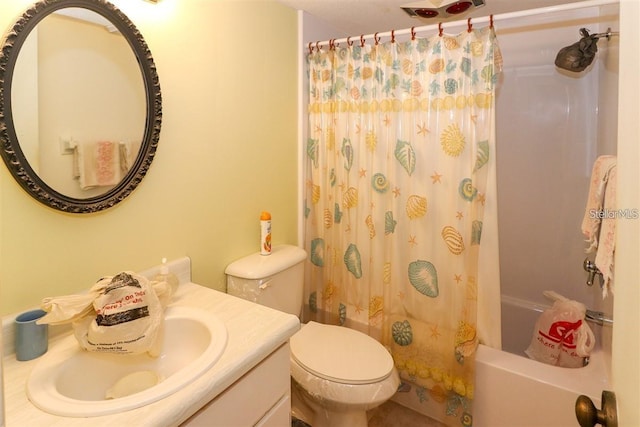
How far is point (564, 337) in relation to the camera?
175cm

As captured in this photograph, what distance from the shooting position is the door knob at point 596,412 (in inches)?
24.2

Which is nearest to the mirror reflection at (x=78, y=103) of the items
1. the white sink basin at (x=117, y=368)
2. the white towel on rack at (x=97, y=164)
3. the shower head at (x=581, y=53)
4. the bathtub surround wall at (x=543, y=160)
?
the white towel on rack at (x=97, y=164)

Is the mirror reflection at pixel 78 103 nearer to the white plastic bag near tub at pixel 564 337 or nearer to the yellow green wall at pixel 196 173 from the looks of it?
the yellow green wall at pixel 196 173

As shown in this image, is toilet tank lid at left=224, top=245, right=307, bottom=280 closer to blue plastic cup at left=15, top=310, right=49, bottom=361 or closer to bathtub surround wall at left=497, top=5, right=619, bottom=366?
blue plastic cup at left=15, top=310, right=49, bottom=361

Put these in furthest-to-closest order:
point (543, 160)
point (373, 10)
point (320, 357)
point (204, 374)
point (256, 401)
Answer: point (543, 160) → point (373, 10) → point (320, 357) → point (256, 401) → point (204, 374)

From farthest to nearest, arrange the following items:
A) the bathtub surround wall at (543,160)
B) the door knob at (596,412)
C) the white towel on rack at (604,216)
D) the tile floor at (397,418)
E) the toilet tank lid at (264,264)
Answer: the bathtub surround wall at (543,160)
the tile floor at (397,418)
the toilet tank lid at (264,264)
the white towel on rack at (604,216)
the door knob at (596,412)

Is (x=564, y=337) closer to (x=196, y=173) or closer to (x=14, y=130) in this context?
(x=196, y=173)

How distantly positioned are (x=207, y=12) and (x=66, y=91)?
27.1 inches

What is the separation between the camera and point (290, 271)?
1772 mm

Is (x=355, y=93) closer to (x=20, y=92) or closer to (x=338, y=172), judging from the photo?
(x=338, y=172)

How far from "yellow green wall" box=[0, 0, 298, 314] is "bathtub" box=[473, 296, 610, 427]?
1243 mm

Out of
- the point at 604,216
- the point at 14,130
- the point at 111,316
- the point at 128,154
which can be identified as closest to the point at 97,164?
the point at 128,154

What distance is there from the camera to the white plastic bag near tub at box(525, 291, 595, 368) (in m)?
1.69

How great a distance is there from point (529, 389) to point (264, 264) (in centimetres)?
130
